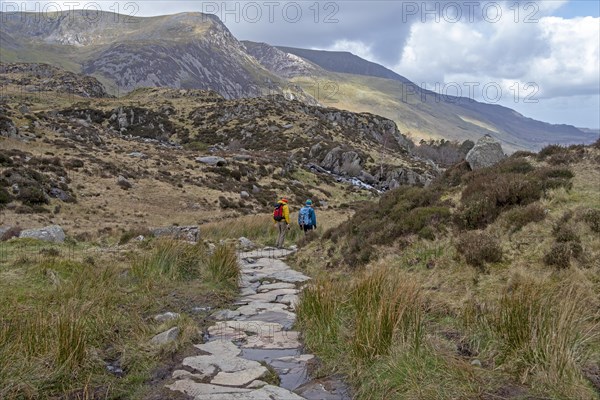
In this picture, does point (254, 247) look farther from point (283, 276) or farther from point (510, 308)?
point (510, 308)

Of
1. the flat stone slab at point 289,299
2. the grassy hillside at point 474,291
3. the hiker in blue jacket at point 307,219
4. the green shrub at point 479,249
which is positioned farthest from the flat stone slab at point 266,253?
the green shrub at point 479,249

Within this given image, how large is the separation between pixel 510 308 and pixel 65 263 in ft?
27.8

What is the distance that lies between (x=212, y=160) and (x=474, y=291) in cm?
4378

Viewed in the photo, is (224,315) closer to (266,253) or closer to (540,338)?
(540,338)

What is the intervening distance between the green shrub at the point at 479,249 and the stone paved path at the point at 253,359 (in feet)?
11.4

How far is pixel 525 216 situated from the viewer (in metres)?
9.18

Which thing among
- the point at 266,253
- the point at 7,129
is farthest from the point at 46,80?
the point at 266,253

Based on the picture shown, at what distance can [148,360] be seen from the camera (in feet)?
18.0

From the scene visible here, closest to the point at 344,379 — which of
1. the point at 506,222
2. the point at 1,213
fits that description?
the point at 506,222

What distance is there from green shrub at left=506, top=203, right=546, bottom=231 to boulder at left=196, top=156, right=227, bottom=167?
40907 millimetres

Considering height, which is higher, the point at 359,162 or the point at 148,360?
the point at 359,162

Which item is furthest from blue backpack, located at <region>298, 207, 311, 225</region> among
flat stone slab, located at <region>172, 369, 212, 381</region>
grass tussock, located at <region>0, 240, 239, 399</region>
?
flat stone slab, located at <region>172, 369, 212, 381</region>

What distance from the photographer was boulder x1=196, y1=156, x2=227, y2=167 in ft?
159

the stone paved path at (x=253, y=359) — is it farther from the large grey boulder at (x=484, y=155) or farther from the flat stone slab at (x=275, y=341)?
the large grey boulder at (x=484, y=155)
